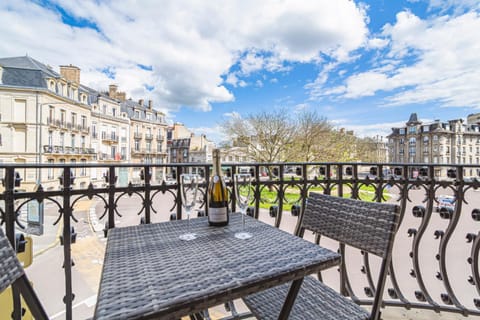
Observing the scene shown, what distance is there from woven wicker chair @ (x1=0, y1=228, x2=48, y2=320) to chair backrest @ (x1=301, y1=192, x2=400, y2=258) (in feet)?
3.46

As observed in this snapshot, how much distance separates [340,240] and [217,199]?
1.86ft


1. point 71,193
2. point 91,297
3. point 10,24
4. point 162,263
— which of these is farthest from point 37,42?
point 162,263

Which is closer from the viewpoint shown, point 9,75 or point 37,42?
point 37,42

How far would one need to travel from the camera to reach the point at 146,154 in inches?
459

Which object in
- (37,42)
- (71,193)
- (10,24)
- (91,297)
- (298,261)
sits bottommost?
(91,297)

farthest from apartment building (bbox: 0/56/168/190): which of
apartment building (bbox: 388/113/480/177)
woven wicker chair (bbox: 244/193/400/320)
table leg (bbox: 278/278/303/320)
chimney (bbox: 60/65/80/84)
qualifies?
apartment building (bbox: 388/113/480/177)

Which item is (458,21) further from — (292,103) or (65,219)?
(292,103)

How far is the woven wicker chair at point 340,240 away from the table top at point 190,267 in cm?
25

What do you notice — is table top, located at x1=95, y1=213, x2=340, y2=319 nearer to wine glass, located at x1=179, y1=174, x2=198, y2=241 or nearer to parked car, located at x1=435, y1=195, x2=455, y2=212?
wine glass, located at x1=179, y1=174, x2=198, y2=241

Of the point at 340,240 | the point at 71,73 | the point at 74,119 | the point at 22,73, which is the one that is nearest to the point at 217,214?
the point at 340,240

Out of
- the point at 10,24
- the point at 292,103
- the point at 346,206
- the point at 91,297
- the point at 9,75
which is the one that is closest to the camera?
the point at 346,206

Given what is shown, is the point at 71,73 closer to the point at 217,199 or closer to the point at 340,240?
the point at 217,199

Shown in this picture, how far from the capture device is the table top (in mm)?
469

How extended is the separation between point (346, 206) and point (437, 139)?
24.7 feet
